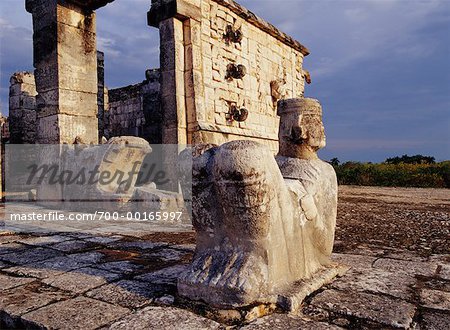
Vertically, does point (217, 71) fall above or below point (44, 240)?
above

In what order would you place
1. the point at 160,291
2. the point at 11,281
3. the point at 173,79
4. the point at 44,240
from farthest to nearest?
the point at 173,79
the point at 44,240
the point at 11,281
the point at 160,291

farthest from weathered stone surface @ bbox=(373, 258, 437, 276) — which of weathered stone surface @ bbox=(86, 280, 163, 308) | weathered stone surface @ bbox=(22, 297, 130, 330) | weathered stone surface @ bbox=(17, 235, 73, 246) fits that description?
weathered stone surface @ bbox=(17, 235, 73, 246)

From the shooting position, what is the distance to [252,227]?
192 centimetres

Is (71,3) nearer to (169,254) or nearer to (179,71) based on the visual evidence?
(179,71)

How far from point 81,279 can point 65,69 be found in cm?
584

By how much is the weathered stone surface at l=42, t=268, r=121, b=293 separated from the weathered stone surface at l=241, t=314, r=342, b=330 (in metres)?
1.12

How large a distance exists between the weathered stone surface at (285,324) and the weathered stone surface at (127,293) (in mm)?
636

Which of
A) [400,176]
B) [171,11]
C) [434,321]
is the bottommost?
[434,321]

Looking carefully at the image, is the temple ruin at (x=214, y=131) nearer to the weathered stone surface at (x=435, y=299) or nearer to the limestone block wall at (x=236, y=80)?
the limestone block wall at (x=236, y=80)

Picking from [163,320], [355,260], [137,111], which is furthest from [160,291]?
[137,111]

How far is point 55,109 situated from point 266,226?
6.36 meters

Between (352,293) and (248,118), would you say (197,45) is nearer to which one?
(248,118)

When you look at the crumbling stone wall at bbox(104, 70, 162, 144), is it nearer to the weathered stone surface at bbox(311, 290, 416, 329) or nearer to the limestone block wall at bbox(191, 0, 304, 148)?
the limestone block wall at bbox(191, 0, 304, 148)

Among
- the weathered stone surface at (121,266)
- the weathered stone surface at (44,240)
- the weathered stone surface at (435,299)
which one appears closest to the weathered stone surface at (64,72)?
the weathered stone surface at (44,240)
